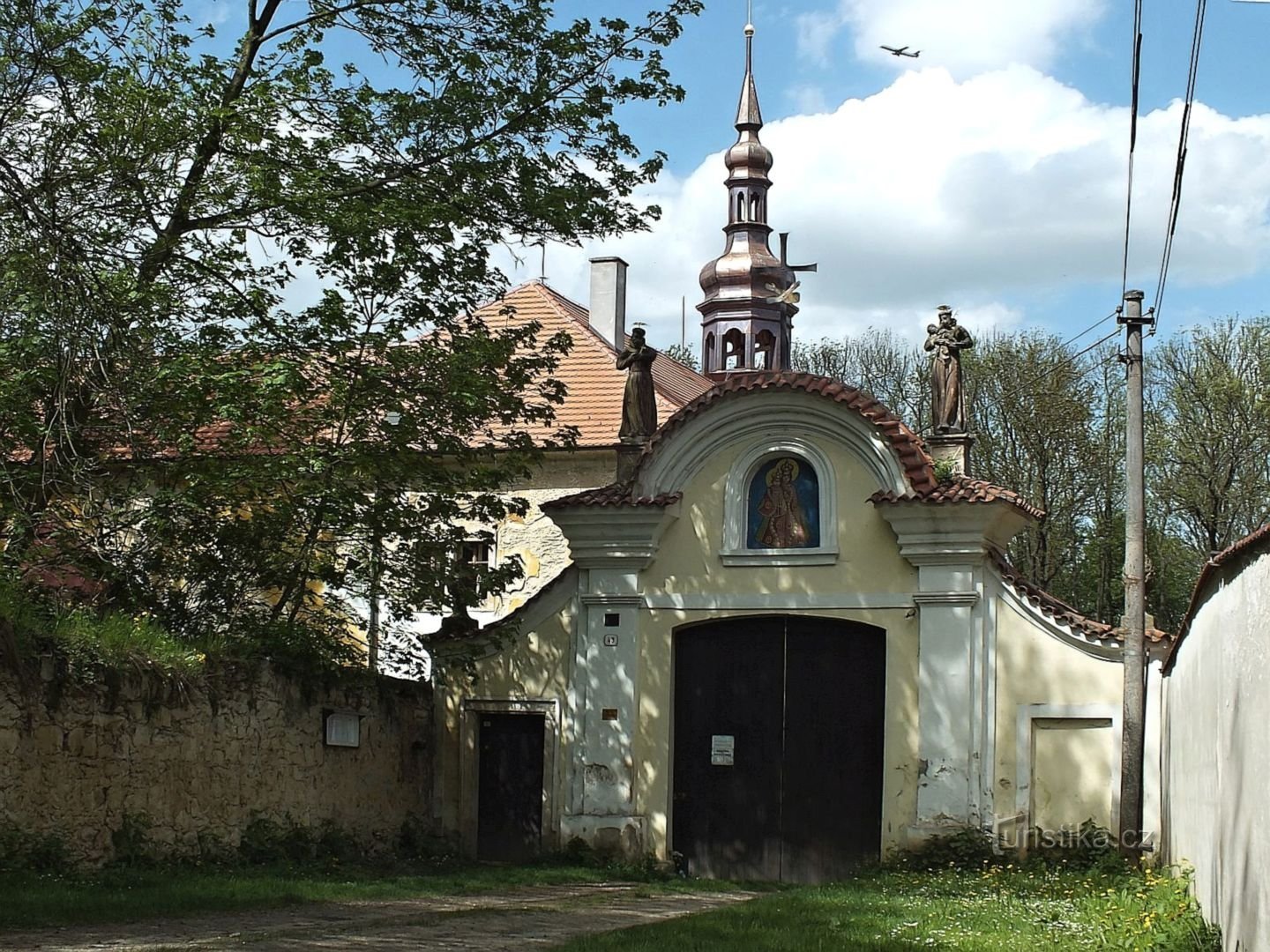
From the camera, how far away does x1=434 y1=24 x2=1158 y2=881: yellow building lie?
16.7 metres

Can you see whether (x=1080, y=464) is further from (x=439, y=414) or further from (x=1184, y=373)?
(x=439, y=414)

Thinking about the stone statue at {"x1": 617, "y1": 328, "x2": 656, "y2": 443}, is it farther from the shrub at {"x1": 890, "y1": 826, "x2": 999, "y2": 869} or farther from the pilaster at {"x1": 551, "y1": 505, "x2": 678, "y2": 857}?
the shrub at {"x1": 890, "y1": 826, "x2": 999, "y2": 869}

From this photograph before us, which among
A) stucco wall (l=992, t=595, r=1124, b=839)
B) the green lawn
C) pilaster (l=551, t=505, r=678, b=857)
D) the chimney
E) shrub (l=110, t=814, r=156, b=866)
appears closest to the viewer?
the green lawn

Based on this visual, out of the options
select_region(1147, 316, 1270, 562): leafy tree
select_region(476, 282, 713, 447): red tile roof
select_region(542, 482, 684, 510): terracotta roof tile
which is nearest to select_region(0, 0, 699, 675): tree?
select_region(542, 482, 684, 510): terracotta roof tile

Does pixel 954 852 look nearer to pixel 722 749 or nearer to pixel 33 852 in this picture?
pixel 722 749

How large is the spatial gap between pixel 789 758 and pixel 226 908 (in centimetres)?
738

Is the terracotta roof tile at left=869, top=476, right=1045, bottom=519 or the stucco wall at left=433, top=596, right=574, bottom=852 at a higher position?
the terracotta roof tile at left=869, top=476, right=1045, bottom=519

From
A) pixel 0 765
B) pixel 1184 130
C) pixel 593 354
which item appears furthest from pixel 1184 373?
pixel 0 765

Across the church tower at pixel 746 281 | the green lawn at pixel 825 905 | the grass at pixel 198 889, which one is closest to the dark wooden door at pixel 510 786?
the grass at pixel 198 889

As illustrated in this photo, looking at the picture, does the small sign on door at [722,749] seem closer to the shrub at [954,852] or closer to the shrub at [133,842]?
the shrub at [954,852]

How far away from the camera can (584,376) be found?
27141mm

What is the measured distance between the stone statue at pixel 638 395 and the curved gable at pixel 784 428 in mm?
570

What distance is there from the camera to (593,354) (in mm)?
27609

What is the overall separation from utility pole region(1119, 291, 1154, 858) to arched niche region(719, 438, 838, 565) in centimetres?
318
